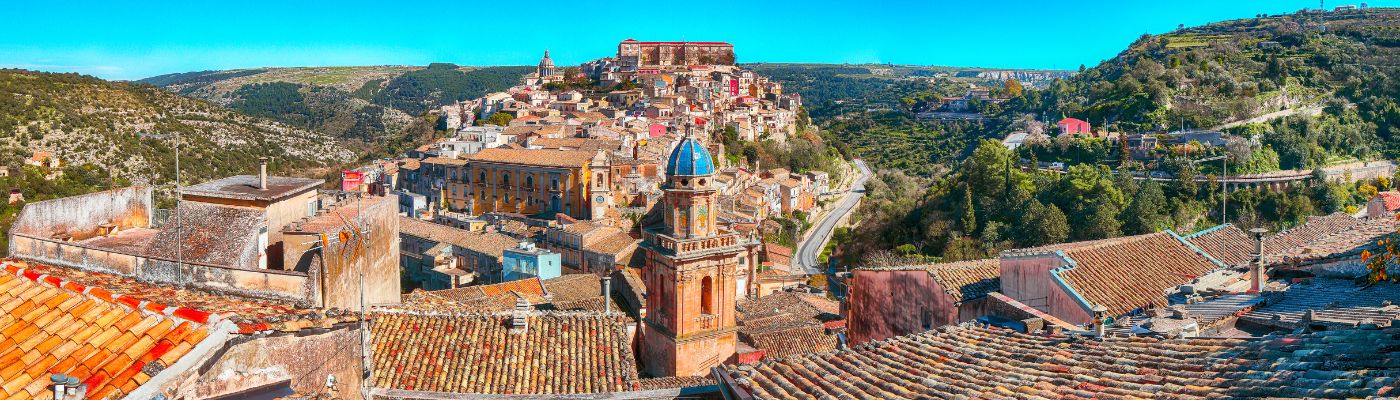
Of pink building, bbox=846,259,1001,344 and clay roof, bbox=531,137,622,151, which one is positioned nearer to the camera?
pink building, bbox=846,259,1001,344

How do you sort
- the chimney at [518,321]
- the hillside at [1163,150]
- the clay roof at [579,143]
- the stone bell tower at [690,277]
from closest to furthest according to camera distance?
1. the chimney at [518,321]
2. the stone bell tower at [690,277]
3. the hillside at [1163,150]
4. the clay roof at [579,143]

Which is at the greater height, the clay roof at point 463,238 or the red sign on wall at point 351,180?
the red sign on wall at point 351,180

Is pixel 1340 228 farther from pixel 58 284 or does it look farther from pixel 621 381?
pixel 58 284

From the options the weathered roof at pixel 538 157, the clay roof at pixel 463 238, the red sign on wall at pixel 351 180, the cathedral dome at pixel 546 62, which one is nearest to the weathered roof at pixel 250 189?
the clay roof at pixel 463 238

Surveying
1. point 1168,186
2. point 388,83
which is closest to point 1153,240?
point 1168,186

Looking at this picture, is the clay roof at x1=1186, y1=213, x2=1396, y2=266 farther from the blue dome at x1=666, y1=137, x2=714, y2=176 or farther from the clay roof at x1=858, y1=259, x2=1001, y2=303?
the blue dome at x1=666, y1=137, x2=714, y2=176

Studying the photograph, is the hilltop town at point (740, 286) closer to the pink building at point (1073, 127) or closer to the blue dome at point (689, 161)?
the blue dome at point (689, 161)

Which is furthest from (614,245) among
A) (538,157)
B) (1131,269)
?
(1131,269)

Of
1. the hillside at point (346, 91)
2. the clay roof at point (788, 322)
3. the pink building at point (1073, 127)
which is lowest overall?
the clay roof at point (788, 322)

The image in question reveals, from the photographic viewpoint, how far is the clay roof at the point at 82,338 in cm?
468

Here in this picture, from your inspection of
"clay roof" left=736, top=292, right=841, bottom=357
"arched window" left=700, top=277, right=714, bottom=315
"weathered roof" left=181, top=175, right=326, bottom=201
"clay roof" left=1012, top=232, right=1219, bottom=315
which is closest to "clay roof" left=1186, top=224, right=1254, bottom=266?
"clay roof" left=1012, top=232, right=1219, bottom=315

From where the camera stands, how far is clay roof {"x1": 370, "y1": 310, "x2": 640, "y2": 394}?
9375 millimetres

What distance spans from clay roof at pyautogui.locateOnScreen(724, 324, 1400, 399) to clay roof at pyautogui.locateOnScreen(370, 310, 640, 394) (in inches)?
143

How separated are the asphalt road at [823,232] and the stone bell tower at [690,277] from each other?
77.1ft
